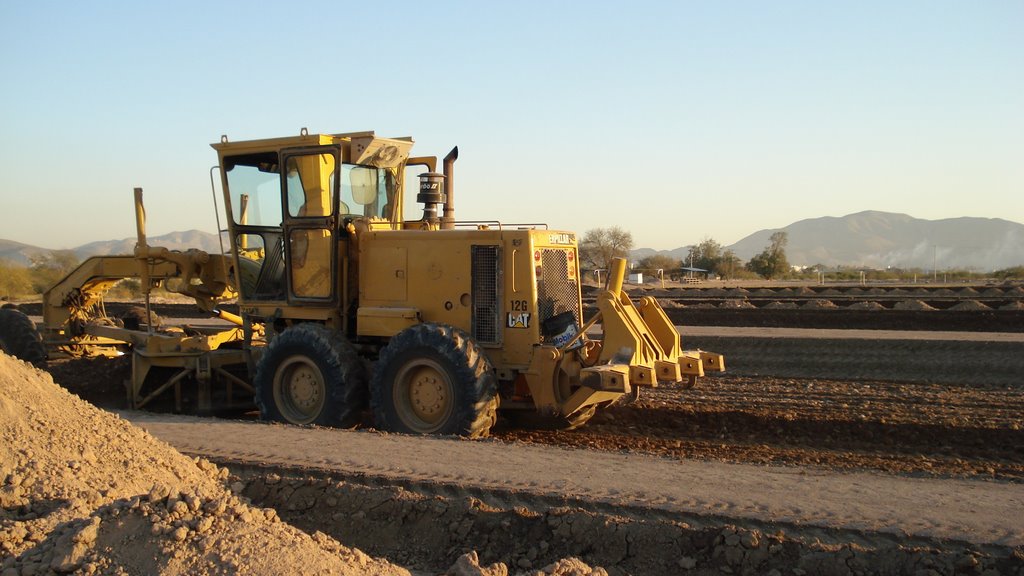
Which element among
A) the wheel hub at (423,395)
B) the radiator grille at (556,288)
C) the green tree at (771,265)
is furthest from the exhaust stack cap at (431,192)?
the green tree at (771,265)

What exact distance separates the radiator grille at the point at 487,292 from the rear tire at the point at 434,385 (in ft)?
1.37

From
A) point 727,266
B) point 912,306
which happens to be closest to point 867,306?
point 912,306

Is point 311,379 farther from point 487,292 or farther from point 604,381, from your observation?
point 604,381

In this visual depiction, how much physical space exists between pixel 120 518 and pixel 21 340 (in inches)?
354

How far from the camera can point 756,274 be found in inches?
3081

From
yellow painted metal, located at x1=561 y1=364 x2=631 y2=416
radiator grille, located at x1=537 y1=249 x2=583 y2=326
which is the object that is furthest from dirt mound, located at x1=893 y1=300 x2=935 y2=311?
yellow painted metal, located at x1=561 y1=364 x2=631 y2=416

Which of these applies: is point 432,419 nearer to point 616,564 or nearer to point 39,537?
point 616,564

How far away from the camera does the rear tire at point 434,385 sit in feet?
30.6

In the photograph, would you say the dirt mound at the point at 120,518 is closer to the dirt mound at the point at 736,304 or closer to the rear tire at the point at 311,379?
the rear tire at the point at 311,379

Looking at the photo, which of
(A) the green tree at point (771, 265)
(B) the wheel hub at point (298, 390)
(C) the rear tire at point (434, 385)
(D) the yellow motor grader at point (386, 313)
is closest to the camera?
(C) the rear tire at point (434, 385)

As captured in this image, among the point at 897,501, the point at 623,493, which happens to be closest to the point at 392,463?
the point at 623,493

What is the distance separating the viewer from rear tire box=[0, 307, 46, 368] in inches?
519

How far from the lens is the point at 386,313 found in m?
10.2

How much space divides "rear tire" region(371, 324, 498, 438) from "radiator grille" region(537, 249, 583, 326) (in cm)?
93
